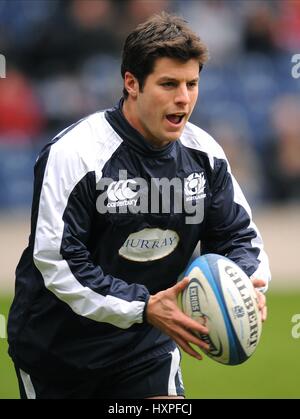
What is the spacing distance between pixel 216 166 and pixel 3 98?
28.6 ft

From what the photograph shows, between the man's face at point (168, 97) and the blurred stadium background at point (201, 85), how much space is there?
27.4 feet

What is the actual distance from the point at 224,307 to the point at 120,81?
967cm

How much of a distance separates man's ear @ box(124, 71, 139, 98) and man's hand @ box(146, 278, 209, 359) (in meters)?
1.10

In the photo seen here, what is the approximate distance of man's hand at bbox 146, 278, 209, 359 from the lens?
205 inches

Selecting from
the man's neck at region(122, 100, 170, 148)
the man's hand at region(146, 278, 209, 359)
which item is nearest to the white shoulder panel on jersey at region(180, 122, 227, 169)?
the man's neck at region(122, 100, 170, 148)

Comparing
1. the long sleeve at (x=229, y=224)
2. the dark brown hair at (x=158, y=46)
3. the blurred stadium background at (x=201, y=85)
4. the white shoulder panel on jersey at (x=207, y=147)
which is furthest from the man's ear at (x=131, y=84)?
the blurred stadium background at (x=201, y=85)

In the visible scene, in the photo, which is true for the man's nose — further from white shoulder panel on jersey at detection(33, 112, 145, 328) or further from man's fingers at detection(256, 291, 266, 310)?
man's fingers at detection(256, 291, 266, 310)

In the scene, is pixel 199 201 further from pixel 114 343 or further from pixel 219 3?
pixel 219 3

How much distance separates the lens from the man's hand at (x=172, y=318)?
5.20m

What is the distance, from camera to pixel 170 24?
5.67 meters

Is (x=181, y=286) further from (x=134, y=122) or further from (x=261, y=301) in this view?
(x=134, y=122)

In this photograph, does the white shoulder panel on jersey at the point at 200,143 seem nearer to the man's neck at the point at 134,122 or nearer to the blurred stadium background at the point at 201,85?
the man's neck at the point at 134,122

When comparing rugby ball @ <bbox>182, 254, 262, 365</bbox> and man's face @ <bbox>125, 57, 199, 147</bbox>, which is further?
man's face @ <bbox>125, 57, 199, 147</bbox>

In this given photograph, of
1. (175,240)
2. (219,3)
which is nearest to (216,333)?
(175,240)
